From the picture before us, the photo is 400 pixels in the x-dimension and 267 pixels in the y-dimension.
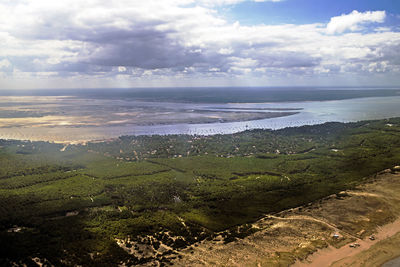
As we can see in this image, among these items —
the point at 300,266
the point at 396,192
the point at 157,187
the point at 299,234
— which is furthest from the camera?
the point at 157,187

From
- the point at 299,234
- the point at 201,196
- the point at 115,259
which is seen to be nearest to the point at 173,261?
the point at 115,259

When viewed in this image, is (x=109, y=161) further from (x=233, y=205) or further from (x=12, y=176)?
(x=233, y=205)

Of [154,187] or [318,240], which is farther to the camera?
[154,187]

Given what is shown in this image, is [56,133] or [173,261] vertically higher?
[56,133]

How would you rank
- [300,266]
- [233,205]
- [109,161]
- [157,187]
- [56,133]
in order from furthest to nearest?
[56,133]
[109,161]
[157,187]
[233,205]
[300,266]

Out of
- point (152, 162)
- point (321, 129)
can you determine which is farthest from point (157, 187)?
point (321, 129)

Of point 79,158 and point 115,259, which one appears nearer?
point 115,259

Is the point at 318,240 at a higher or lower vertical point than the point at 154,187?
lower
